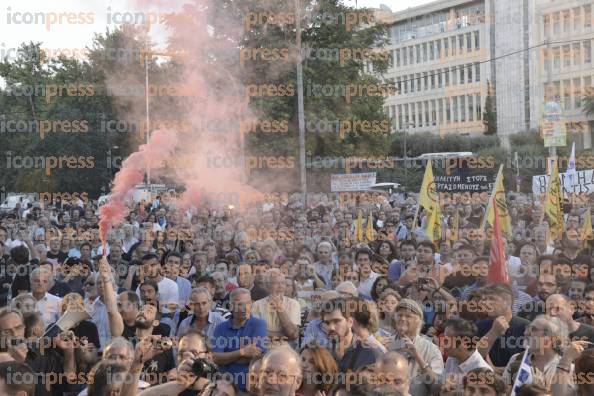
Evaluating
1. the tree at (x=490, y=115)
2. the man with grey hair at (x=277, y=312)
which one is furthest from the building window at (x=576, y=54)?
the man with grey hair at (x=277, y=312)

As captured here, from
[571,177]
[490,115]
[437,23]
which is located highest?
[437,23]

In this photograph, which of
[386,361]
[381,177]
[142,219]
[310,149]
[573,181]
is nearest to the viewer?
[386,361]

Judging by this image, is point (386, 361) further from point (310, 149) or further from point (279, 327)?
point (310, 149)

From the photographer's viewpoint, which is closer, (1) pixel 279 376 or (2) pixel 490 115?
(1) pixel 279 376

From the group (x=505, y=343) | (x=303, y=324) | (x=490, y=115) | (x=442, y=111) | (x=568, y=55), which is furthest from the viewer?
(x=442, y=111)

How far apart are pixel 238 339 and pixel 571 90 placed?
7303 centimetres

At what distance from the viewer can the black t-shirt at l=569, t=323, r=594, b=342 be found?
7.03 m

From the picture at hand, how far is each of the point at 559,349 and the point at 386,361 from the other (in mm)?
1365

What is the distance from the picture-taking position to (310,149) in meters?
33.6

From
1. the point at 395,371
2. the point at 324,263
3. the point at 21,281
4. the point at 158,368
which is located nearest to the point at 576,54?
the point at 324,263

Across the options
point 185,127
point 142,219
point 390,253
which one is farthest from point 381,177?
point 390,253

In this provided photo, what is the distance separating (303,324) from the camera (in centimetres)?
934

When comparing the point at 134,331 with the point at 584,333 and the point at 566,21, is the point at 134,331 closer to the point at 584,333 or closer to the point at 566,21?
the point at 584,333

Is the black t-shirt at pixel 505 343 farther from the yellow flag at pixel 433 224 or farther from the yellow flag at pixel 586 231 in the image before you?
the yellow flag at pixel 433 224
